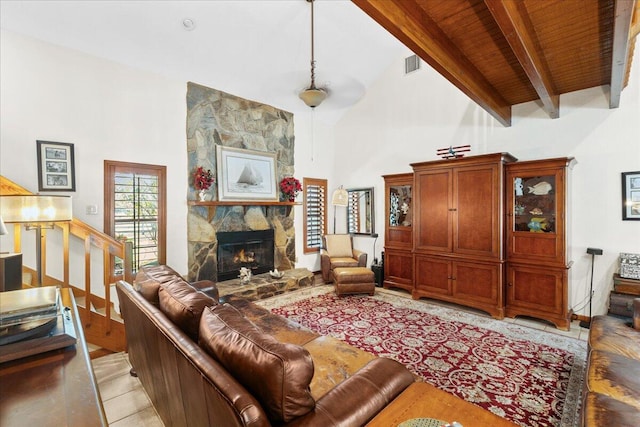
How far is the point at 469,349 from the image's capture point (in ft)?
10.2

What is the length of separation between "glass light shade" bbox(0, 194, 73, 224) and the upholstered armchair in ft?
13.0

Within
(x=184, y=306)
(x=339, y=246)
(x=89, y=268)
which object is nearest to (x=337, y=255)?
(x=339, y=246)

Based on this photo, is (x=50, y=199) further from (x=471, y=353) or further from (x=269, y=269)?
(x=471, y=353)

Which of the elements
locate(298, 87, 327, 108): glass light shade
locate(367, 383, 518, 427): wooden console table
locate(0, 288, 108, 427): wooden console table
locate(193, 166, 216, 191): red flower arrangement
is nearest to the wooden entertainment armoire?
locate(298, 87, 327, 108): glass light shade

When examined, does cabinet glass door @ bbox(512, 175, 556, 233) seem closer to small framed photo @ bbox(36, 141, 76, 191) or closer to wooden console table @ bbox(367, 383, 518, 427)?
wooden console table @ bbox(367, 383, 518, 427)

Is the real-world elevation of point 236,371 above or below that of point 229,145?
below

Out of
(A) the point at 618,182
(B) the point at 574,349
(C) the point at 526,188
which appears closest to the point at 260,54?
(C) the point at 526,188

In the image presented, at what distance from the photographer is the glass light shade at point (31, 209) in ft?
8.21

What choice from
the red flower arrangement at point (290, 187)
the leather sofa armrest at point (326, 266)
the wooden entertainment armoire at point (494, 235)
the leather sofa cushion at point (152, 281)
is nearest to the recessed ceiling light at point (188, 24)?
the red flower arrangement at point (290, 187)

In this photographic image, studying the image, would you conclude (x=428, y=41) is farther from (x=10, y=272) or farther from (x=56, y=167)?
(x=56, y=167)

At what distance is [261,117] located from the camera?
5.68 metres

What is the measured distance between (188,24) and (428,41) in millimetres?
3148

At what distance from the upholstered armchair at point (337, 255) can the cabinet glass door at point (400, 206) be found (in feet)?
2.96

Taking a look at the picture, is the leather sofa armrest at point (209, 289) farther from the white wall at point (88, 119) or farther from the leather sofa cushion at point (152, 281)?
the white wall at point (88, 119)
